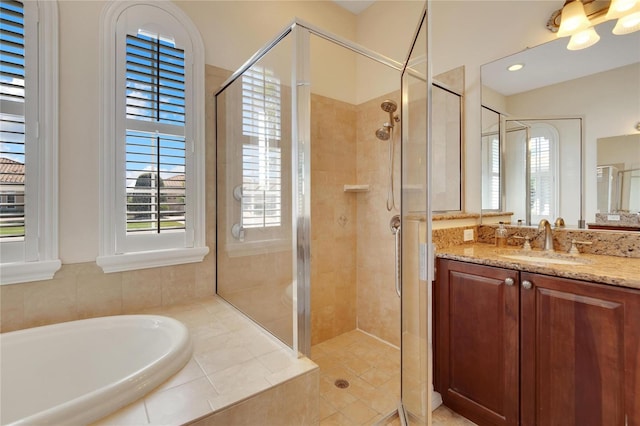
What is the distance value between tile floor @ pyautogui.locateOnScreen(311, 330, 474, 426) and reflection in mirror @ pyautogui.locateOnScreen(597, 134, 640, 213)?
142cm

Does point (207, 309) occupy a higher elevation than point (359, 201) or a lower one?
lower

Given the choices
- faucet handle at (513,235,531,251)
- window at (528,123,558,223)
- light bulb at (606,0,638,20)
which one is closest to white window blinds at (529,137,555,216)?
window at (528,123,558,223)

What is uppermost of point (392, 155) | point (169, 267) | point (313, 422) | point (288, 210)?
point (392, 155)

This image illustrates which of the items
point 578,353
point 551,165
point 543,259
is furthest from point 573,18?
point 578,353

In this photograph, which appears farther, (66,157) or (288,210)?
(66,157)

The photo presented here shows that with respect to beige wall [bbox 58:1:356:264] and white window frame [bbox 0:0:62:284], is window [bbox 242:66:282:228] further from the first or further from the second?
white window frame [bbox 0:0:62:284]

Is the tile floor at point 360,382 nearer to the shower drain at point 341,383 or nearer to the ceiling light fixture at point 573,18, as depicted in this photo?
the shower drain at point 341,383

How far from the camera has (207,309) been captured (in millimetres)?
1847

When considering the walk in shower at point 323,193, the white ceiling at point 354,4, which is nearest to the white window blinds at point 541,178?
the walk in shower at point 323,193

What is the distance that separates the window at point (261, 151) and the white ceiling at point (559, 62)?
1.53 metres

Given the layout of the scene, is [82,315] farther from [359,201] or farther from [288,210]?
[359,201]

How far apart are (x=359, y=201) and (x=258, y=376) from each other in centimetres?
177

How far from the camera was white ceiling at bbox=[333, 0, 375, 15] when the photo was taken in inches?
104

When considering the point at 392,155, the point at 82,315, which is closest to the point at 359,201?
the point at 392,155
